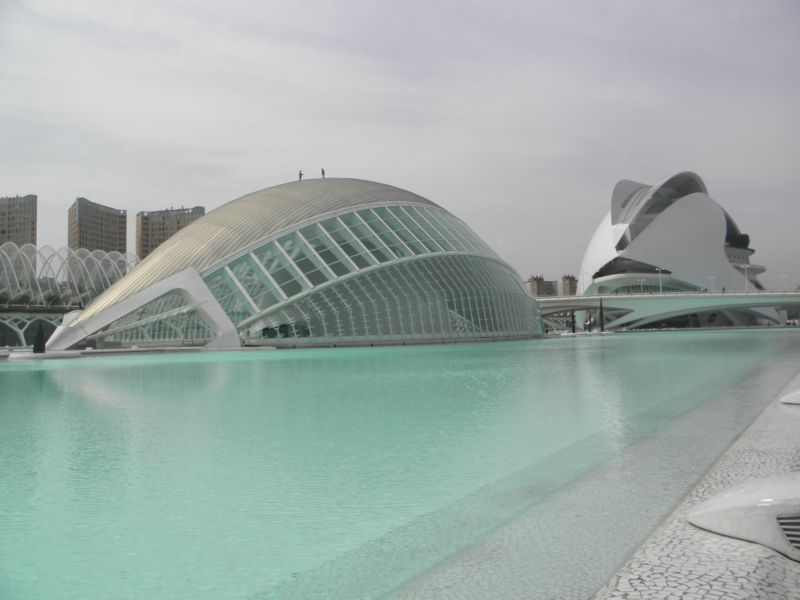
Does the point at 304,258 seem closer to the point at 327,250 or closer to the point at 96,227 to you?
the point at 327,250

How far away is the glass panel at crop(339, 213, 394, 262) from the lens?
36.0 m

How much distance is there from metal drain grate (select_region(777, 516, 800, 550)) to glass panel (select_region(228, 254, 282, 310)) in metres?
30.4

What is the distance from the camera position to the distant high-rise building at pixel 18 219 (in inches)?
4181

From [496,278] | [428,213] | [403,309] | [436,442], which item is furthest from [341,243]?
[436,442]

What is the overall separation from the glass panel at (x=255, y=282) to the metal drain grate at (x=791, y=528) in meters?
30.4

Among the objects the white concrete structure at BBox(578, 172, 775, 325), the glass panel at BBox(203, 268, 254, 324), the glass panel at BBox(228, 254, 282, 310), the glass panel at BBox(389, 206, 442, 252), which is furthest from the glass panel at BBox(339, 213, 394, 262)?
the white concrete structure at BBox(578, 172, 775, 325)

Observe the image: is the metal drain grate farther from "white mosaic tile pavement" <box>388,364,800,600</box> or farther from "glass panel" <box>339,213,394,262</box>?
"glass panel" <box>339,213,394,262</box>

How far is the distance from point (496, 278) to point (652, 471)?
38.9 m

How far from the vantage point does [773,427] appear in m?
6.82

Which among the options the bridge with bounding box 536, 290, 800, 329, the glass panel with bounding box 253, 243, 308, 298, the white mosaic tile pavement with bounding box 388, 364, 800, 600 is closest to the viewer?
the white mosaic tile pavement with bounding box 388, 364, 800, 600

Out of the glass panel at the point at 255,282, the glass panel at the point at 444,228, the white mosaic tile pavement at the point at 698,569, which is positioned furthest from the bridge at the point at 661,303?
the white mosaic tile pavement at the point at 698,569

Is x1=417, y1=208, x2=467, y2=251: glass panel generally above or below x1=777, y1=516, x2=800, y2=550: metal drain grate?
above

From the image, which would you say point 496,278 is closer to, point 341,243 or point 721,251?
point 341,243

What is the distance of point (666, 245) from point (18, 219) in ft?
324
